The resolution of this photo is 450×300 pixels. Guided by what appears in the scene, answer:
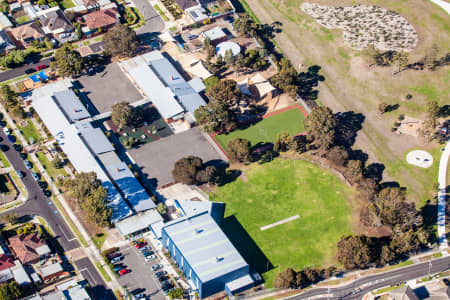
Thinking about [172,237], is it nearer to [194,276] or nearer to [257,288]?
[194,276]

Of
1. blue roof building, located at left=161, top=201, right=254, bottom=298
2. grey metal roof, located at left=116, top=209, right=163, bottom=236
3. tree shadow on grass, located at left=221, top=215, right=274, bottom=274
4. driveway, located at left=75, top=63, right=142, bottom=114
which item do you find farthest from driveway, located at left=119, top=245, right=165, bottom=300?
driveway, located at left=75, top=63, right=142, bottom=114

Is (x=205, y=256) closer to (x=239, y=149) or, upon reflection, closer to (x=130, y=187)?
(x=130, y=187)

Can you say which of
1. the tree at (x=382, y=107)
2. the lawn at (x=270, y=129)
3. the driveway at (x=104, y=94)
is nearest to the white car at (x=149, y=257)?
the lawn at (x=270, y=129)

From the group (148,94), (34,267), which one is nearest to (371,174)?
(148,94)

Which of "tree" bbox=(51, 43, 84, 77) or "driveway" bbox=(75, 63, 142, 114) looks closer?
"driveway" bbox=(75, 63, 142, 114)

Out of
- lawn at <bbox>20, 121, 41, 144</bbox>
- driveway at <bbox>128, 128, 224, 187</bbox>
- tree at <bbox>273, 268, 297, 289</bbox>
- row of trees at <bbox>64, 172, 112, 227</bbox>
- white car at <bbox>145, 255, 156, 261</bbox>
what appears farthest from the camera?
lawn at <bbox>20, 121, 41, 144</bbox>

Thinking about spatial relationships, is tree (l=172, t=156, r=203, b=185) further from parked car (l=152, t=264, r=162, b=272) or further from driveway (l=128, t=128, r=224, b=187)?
parked car (l=152, t=264, r=162, b=272)

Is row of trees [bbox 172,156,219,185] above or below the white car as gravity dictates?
above
